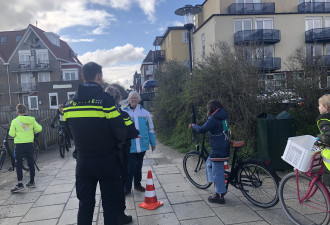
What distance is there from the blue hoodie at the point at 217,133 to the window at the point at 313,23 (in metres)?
28.1

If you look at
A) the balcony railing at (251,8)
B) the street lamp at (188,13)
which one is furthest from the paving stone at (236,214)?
the balcony railing at (251,8)

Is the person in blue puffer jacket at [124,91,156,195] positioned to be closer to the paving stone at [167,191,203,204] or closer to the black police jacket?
the paving stone at [167,191,203,204]

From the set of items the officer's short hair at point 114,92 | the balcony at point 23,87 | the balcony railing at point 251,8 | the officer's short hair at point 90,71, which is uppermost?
the balcony railing at point 251,8

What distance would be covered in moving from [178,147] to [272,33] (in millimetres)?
21412

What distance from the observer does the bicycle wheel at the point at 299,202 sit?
3.48 meters

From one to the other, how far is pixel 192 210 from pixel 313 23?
29.7 meters

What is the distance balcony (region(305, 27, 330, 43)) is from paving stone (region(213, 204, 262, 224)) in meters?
27.3

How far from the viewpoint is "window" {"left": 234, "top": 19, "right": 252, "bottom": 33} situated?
2672cm

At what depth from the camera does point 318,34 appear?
26.9 m

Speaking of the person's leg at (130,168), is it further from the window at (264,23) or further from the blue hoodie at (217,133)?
the window at (264,23)

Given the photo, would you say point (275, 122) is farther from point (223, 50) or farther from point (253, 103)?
point (223, 50)

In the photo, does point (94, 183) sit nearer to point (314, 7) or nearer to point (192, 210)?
point (192, 210)

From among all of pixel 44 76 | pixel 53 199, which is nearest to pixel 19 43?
pixel 44 76

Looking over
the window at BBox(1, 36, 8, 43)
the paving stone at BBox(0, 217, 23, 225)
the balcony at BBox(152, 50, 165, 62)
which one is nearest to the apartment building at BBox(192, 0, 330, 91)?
the balcony at BBox(152, 50, 165, 62)
